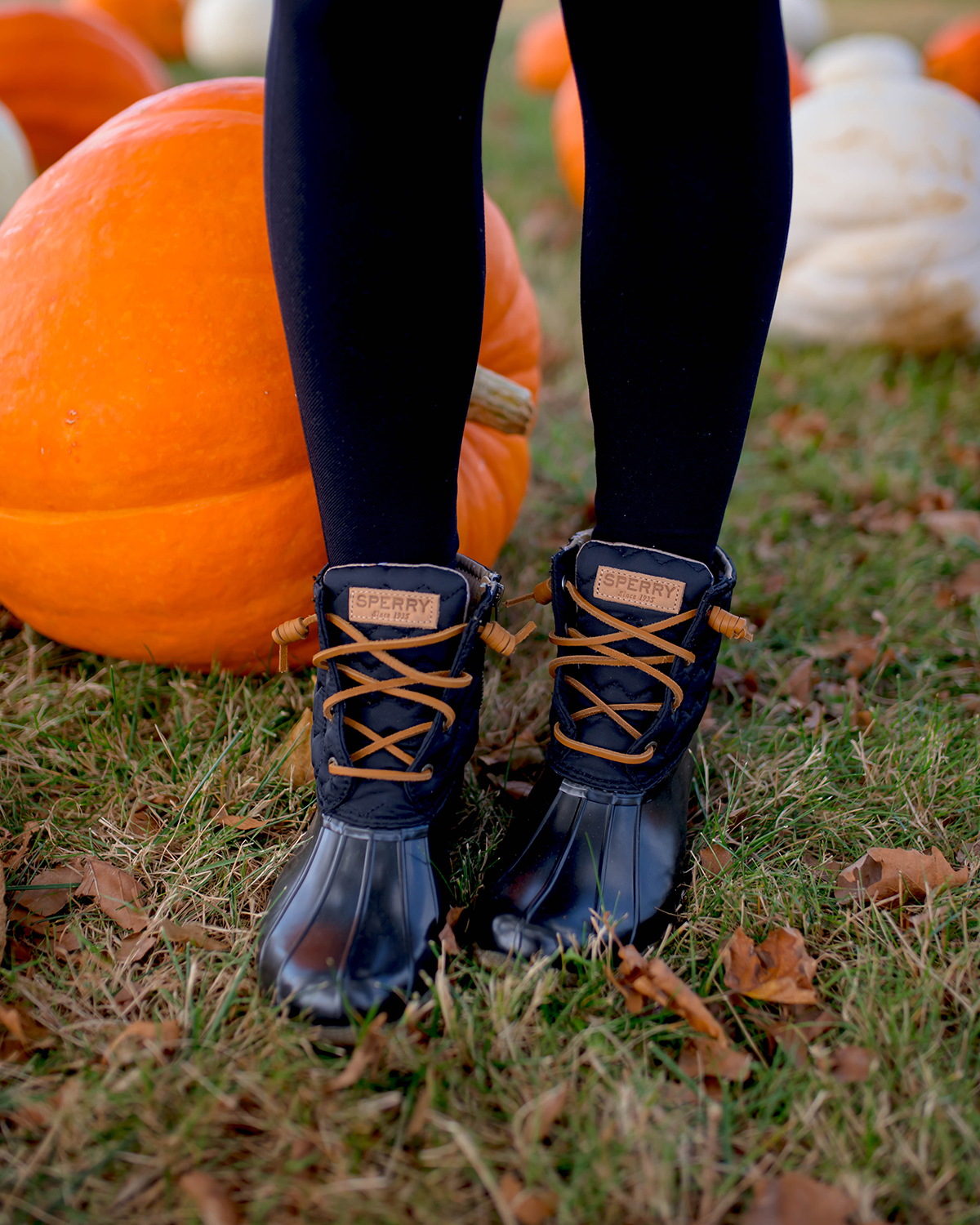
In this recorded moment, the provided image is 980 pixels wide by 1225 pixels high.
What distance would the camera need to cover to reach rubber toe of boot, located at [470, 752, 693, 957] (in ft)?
3.58

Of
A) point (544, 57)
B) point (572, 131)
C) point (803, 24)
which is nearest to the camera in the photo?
point (572, 131)

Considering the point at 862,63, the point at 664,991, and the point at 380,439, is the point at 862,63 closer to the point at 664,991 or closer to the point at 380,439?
the point at 380,439

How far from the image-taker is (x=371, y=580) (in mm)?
1107

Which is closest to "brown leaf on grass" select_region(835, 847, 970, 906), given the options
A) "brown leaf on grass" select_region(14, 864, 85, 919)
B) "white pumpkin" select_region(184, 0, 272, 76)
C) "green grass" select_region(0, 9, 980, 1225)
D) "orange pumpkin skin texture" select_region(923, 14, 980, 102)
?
"green grass" select_region(0, 9, 980, 1225)

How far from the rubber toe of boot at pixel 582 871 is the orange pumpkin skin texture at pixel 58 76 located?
3.41 m

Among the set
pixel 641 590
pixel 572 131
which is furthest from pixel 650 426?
pixel 572 131

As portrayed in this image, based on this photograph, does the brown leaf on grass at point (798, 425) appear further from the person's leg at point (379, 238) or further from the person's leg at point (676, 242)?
the person's leg at point (379, 238)

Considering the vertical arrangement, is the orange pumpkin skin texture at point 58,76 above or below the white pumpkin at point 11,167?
above

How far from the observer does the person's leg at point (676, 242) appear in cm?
95

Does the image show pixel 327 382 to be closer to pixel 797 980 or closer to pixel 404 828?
pixel 404 828

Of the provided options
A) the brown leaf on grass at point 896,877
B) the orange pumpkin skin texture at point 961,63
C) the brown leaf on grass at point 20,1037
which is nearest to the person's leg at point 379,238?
the brown leaf on grass at point 20,1037

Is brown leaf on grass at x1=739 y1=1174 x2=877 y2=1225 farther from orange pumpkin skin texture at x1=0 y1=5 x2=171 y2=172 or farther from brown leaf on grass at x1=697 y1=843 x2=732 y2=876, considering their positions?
orange pumpkin skin texture at x1=0 y1=5 x2=171 y2=172

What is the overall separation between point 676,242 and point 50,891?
117 cm

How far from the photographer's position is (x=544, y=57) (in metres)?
5.88
